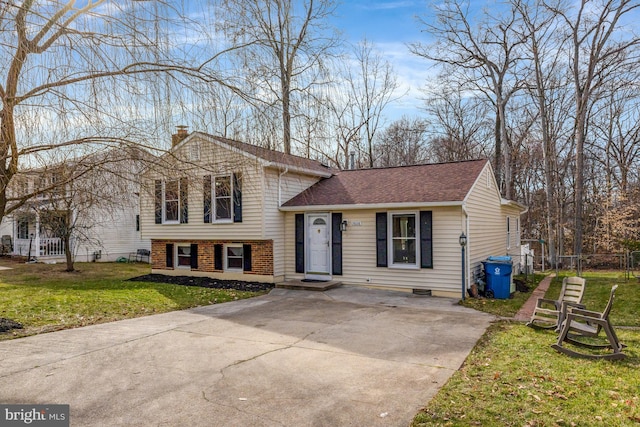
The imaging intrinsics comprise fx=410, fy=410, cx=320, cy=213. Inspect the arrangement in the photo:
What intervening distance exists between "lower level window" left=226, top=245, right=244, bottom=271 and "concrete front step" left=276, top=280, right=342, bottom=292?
1.77 m

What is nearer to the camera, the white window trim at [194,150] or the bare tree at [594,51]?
the white window trim at [194,150]

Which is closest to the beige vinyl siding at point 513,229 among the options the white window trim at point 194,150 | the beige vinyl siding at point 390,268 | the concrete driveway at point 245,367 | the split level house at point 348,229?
the split level house at point 348,229

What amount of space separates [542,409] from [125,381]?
14.1ft

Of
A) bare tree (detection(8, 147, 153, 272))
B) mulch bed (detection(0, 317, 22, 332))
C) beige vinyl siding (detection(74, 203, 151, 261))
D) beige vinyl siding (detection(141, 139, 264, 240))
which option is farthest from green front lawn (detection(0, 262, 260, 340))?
beige vinyl siding (detection(74, 203, 151, 261))

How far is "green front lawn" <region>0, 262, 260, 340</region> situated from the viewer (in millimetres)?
7844

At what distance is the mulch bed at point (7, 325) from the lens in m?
6.85

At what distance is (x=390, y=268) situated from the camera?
11234 mm

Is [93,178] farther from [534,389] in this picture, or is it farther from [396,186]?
[396,186]

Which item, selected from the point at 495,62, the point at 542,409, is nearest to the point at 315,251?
the point at 542,409

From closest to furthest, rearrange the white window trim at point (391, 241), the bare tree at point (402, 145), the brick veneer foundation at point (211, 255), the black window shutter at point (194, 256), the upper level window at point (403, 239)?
the white window trim at point (391, 241) → the upper level window at point (403, 239) → the brick veneer foundation at point (211, 255) → the black window shutter at point (194, 256) → the bare tree at point (402, 145)

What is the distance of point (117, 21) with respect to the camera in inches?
132

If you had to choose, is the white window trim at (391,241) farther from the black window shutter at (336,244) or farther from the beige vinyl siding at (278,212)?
the beige vinyl siding at (278,212)

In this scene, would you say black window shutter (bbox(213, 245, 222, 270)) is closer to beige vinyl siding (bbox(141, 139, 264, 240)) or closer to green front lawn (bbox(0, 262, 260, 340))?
beige vinyl siding (bbox(141, 139, 264, 240))

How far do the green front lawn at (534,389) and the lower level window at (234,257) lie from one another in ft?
27.9
